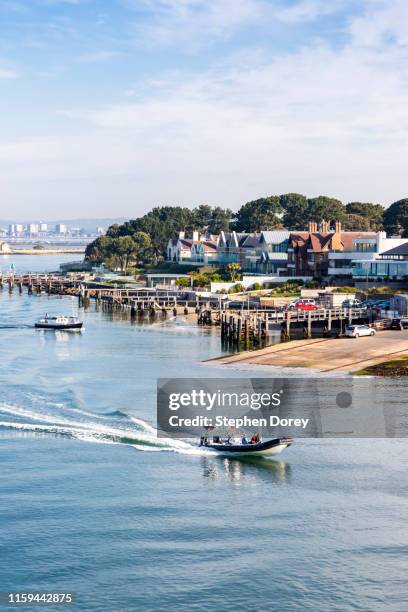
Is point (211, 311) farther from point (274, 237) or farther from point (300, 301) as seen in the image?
point (274, 237)

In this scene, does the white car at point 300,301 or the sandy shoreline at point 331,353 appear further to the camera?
the white car at point 300,301

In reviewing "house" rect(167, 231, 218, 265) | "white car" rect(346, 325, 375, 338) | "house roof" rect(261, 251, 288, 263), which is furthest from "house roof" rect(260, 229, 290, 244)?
"white car" rect(346, 325, 375, 338)

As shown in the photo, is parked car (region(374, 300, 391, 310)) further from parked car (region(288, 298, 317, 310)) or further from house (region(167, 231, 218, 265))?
house (region(167, 231, 218, 265))

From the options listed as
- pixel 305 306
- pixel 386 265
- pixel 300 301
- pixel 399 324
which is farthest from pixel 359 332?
pixel 386 265

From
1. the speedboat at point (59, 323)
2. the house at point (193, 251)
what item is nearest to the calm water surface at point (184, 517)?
the speedboat at point (59, 323)

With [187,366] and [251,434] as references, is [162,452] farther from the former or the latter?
[187,366]

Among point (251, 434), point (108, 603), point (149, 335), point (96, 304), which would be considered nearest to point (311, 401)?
point (251, 434)

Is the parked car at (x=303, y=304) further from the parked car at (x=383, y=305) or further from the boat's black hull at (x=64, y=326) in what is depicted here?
the boat's black hull at (x=64, y=326)
